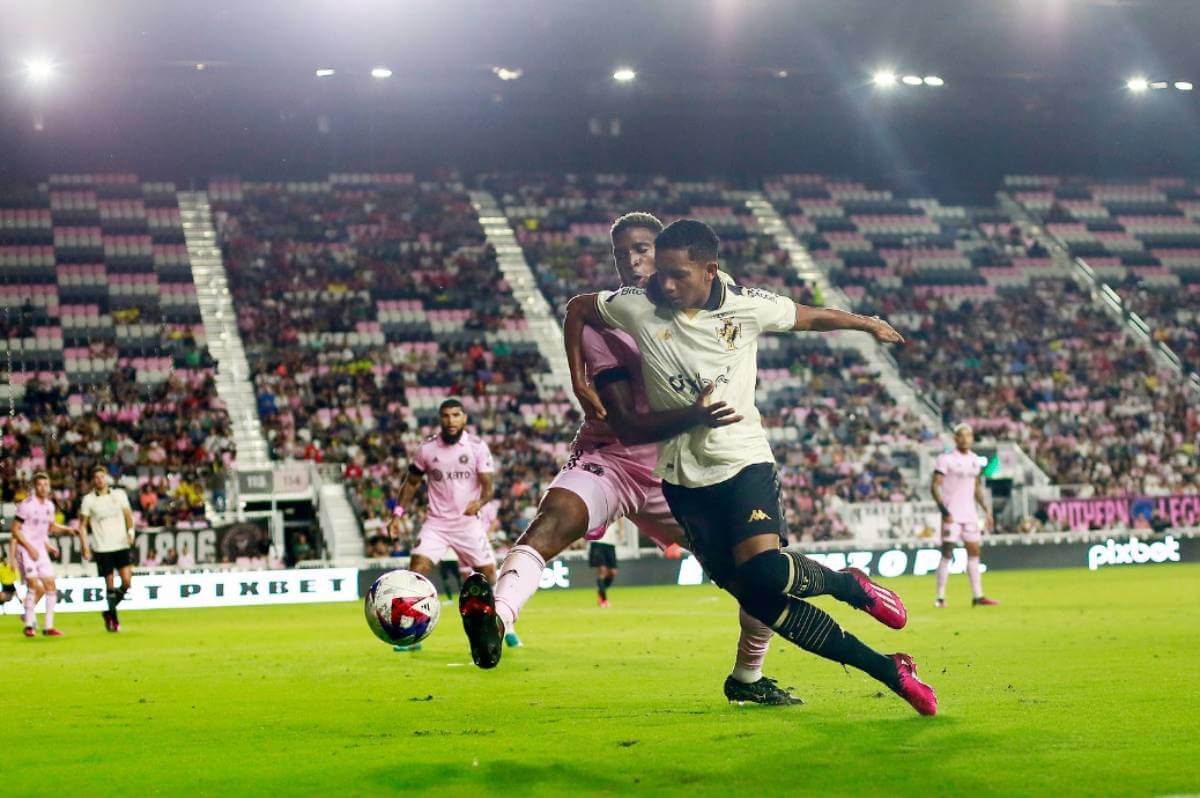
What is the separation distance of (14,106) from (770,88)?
73.8 ft

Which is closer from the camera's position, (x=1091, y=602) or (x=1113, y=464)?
(x=1091, y=602)

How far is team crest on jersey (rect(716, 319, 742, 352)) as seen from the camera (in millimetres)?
7246

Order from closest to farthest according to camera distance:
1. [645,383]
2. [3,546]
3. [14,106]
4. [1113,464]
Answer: [645,383], [3,546], [1113,464], [14,106]

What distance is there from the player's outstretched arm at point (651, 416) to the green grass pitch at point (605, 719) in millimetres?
1412

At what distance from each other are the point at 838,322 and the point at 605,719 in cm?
238

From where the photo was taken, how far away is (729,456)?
7133 millimetres

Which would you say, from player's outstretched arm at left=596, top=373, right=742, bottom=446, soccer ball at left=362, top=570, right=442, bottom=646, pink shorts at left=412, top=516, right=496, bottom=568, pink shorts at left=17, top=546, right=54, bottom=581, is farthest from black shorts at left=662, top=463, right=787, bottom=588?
pink shorts at left=17, top=546, right=54, bottom=581

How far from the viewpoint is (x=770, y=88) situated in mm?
47656

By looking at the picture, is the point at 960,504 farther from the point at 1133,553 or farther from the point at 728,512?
the point at 1133,553

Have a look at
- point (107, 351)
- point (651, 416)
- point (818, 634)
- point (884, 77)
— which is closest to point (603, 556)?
point (651, 416)

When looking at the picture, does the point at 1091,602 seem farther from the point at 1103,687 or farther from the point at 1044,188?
the point at 1044,188

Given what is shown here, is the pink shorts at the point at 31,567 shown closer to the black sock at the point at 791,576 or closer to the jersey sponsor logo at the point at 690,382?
the jersey sponsor logo at the point at 690,382

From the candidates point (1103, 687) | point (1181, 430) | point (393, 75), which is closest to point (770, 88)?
point (393, 75)

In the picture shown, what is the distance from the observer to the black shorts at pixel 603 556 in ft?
75.4
